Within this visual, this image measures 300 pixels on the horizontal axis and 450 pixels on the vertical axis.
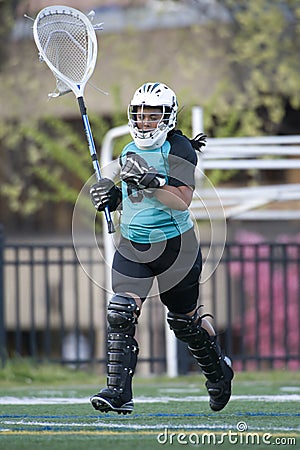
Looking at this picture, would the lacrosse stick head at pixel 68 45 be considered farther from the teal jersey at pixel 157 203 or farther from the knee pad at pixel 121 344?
the knee pad at pixel 121 344

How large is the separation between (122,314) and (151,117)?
3.59 ft

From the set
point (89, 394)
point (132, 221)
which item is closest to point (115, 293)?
point (132, 221)

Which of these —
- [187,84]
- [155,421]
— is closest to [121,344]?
[155,421]

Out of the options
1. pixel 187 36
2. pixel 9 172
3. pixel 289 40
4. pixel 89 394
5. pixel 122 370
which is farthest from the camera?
pixel 9 172

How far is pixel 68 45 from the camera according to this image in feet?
21.6

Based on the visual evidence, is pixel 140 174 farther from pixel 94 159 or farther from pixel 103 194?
pixel 94 159

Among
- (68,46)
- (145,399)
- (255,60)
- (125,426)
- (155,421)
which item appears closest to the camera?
(125,426)

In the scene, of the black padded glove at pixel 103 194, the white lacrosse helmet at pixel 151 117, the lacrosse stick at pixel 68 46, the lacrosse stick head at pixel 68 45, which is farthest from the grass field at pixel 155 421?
the lacrosse stick head at pixel 68 45

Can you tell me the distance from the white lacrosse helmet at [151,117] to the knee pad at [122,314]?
864 mm

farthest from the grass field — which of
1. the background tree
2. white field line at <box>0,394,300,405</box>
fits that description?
the background tree

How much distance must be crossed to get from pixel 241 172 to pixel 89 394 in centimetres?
1365

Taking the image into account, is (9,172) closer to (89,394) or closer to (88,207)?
(88,207)

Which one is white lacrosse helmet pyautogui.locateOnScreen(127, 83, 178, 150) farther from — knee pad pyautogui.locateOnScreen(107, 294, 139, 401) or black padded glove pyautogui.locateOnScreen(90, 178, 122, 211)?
knee pad pyautogui.locateOnScreen(107, 294, 139, 401)

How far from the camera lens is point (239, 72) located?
754 inches
